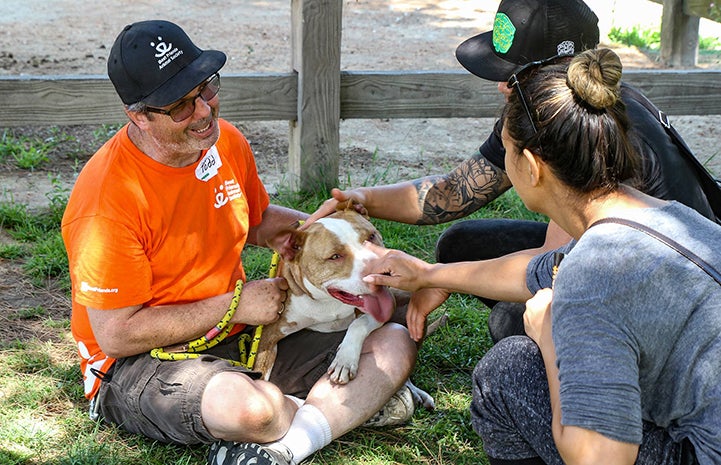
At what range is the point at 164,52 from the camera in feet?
10.4

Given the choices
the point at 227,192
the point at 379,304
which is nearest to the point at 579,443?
the point at 379,304

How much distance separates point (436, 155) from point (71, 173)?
2.63 metres

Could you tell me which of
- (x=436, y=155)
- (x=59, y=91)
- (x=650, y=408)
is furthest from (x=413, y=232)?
(x=650, y=408)

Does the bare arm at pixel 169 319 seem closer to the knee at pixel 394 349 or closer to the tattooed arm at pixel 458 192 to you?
the knee at pixel 394 349

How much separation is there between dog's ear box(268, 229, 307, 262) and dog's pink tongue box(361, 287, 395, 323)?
330mm

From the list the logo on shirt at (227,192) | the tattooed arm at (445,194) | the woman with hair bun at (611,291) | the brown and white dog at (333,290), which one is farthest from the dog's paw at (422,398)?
the woman with hair bun at (611,291)

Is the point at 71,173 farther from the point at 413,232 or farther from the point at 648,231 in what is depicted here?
the point at 648,231

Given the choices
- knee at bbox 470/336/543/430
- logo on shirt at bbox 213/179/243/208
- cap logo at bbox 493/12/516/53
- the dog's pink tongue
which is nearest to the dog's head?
the dog's pink tongue

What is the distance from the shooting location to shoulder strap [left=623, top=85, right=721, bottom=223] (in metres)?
3.02

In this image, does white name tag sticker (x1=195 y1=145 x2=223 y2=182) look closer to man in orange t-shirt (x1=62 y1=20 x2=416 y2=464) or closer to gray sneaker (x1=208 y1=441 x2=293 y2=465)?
man in orange t-shirt (x1=62 y1=20 x2=416 y2=464)

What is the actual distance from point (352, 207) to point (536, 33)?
99 cm

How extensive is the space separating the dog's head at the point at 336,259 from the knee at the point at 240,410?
1.56 ft

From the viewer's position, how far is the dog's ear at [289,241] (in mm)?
3541

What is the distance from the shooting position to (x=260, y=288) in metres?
3.54
